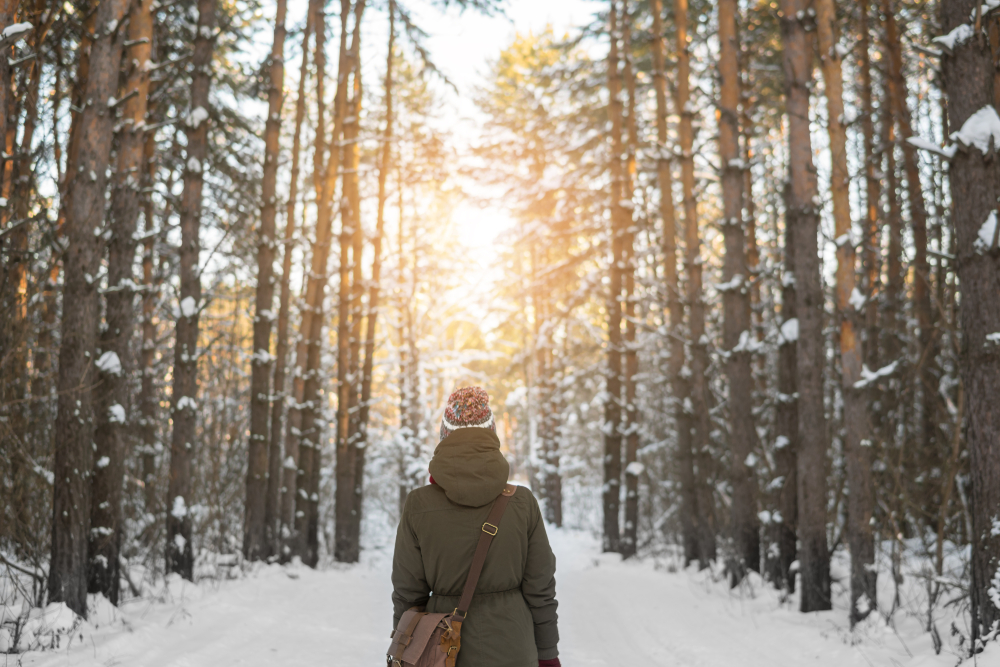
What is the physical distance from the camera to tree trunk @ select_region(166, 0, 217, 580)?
10.1 m

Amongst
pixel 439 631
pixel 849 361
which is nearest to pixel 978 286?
pixel 849 361

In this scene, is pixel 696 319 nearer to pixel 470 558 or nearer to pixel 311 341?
pixel 311 341

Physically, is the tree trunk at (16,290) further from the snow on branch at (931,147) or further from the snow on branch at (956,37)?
the snow on branch at (956,37)

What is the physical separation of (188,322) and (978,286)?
9.46 metres

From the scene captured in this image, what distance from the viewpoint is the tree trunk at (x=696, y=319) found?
12.7 metres

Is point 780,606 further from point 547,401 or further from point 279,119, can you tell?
point 547,401

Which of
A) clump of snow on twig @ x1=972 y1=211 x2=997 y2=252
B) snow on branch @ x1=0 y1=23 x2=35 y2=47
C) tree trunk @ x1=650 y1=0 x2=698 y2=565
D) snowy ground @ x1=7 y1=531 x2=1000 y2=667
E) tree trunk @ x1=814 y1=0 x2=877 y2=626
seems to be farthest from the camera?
tree trunk @ x1=650 y1=0 x2=698 y2=565

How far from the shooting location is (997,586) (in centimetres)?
554

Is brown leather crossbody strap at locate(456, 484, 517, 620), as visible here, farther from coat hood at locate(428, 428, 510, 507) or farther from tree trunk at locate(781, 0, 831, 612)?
tree trunk at locate(781, 0, 831, 612)

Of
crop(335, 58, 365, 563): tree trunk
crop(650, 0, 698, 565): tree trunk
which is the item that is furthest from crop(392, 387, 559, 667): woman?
crop(335, 58, 365, 563): tree trunk

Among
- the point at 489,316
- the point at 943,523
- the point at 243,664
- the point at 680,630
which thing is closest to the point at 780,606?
the point at 680,630

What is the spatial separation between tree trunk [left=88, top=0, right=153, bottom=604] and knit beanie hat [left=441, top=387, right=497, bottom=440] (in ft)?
20.4

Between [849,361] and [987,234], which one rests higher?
[987,234]

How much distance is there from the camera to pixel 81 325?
732cm
